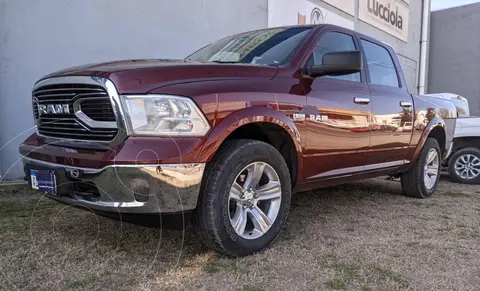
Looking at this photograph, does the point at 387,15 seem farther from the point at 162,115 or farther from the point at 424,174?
the point at 162,115

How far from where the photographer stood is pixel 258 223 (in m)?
2.95

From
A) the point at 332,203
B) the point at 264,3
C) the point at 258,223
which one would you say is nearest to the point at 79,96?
the point at 258,223

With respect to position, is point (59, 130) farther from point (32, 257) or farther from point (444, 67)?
point (444, 67)

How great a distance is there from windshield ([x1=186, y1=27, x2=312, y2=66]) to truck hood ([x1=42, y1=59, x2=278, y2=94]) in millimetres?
452

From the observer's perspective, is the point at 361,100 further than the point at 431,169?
No

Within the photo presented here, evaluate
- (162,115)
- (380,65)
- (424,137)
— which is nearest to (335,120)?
(380,65)

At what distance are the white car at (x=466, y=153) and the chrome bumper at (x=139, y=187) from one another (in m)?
5.77

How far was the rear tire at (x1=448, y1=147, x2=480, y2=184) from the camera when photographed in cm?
691

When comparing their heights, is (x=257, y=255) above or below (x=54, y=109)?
below

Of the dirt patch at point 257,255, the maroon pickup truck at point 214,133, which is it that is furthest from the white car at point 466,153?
the maroon pickup truck at point 214,133

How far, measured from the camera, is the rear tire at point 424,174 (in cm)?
514

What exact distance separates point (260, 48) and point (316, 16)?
7171 millimetres

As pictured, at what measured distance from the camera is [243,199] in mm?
2871

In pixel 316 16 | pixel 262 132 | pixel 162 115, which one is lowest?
pixel 262 132
